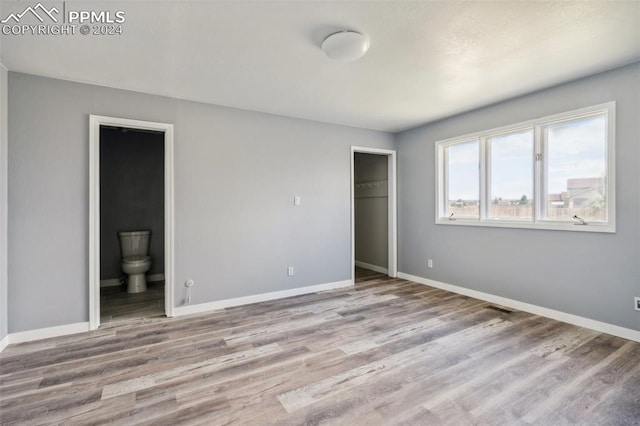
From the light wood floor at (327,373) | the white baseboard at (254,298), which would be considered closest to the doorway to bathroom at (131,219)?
the white baseboard at (254,298)

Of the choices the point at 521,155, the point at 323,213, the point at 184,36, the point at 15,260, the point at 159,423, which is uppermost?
the point at 184,36

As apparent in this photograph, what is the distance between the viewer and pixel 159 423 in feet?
5.55

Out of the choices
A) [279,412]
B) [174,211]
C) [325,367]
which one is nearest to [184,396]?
[279,412]

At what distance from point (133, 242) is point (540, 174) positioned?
5.56m

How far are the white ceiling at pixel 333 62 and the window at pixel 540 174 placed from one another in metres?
0.49

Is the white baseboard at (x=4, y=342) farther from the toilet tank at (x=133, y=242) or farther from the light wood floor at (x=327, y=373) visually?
the toilet tank at (x=133, y=242)

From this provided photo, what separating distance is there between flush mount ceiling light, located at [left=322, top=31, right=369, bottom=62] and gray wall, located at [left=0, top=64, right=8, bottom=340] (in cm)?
280

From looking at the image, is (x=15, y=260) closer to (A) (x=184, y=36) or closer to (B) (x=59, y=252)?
(B) (x=59, y=252)

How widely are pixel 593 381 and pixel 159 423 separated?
9.41ft

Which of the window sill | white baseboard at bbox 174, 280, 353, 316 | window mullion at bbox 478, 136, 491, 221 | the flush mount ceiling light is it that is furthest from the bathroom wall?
window mullion at bbox 478, 136, 491, 221

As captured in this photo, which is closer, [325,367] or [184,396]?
[184,396]

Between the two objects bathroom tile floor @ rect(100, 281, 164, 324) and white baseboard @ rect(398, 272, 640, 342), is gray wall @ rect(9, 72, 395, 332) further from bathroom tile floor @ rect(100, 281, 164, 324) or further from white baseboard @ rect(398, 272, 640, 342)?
white baseboard @ rect(398, 272, 640, 342)

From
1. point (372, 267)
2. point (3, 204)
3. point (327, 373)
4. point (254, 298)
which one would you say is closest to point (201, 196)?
point (254, 298)

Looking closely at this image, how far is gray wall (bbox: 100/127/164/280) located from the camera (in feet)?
15.3
